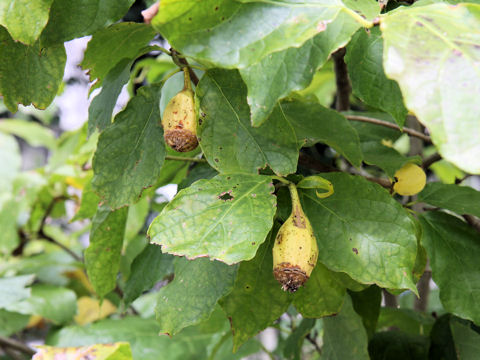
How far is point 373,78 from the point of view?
47 centimetres

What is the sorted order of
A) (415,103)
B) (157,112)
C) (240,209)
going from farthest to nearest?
1. (157,112)
2. (240,209)
3. (415,103)

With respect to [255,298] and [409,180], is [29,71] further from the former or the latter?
[409,180]

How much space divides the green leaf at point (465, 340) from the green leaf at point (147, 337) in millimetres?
385

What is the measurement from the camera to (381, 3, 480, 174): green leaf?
12.7 inches

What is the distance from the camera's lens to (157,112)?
0.54 m

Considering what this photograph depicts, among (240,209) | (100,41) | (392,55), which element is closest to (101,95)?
(100,41)

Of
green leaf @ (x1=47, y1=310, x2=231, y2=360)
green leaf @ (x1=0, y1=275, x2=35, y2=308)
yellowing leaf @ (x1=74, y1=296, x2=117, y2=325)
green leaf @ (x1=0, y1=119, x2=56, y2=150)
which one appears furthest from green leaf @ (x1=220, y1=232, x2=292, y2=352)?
green leaf @ (x1=0, y1=119, x2=56, y2=150)

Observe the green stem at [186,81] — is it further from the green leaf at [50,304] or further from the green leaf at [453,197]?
the green leaf at [50,304]

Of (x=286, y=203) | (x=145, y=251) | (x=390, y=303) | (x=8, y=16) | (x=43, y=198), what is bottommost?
(x=390, y=303)

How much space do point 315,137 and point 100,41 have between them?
0.78 ft

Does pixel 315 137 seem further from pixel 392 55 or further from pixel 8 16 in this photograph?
pixel 8 16

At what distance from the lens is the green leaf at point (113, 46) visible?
50 cm

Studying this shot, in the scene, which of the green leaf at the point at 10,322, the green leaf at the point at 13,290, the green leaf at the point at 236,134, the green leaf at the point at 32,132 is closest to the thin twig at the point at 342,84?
the green leaf at the point at 236,134

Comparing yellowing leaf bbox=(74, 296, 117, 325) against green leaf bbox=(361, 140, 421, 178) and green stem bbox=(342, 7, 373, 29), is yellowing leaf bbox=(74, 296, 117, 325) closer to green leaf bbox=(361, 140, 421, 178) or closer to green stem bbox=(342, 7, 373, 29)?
green leaf bbox=(361, 140, 421, 178)
